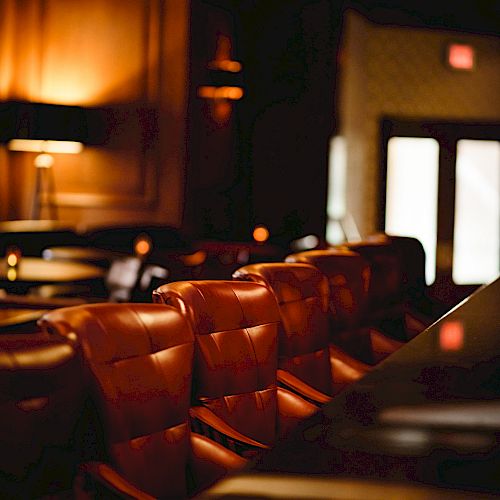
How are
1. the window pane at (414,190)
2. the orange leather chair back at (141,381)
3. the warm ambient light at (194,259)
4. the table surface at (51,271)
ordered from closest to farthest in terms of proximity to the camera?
the orange leather chair back at (141,381) < the table surface at (51,271) < the warm ambient light at (194,259) < the window pane at (414,190)

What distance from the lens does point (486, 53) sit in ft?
32.8

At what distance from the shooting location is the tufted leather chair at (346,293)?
11.3 feet

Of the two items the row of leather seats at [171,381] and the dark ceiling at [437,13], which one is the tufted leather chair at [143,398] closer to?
the row of leather seats at [171,381]

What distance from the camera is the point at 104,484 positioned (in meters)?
1.82

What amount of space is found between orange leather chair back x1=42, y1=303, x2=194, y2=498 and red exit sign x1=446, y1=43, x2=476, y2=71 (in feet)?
27.2

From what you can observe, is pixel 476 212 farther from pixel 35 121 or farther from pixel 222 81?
pixel 35 121

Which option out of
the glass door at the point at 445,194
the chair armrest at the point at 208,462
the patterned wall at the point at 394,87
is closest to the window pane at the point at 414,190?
the glass door at the point at 445,194

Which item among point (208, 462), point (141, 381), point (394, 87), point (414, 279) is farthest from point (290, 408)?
point (394, 87)

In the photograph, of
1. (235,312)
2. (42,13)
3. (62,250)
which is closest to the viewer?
(235,312)

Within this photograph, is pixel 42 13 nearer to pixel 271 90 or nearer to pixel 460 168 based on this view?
pixel 271 90

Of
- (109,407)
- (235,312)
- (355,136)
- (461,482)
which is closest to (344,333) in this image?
(235,312)

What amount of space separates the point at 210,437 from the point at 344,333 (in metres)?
1.37

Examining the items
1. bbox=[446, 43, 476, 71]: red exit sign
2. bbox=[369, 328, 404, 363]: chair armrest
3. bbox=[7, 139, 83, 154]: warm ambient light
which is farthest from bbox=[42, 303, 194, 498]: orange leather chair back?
bbox=[446, 43, 476, 71]: red exit sign

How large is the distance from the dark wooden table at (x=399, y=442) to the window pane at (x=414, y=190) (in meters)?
8.05
